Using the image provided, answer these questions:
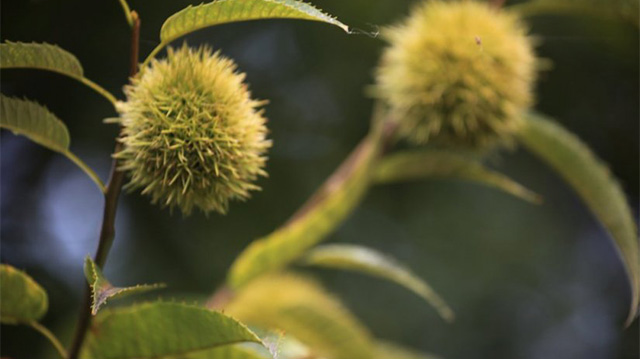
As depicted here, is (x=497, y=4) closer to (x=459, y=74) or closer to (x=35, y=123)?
(x=459, y=74)

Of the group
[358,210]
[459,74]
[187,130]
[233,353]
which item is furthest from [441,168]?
[358,210]

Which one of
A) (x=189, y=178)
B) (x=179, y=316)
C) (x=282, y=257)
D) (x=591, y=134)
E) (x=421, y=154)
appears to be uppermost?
(x=591, y=134)

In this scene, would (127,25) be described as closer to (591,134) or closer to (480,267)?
(591,134)

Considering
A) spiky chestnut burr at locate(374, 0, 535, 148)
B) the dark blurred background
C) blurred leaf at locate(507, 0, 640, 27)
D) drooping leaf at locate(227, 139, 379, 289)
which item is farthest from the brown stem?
blurred leaf at locate(507, 0, 640, 27)

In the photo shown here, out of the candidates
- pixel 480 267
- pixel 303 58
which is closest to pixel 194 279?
pixel 303 58

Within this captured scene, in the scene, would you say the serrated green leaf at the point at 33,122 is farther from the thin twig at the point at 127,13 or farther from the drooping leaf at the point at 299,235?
the drooping leaf at the point at 299,235

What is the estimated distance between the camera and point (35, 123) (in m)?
0.78

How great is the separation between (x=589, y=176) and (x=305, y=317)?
1.82 ft

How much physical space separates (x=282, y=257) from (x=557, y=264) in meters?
1.59

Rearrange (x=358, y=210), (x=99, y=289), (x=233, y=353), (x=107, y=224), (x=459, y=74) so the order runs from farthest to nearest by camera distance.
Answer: (x=358, y=210), (x=459, y=74), (x=233, y=353), (x=107, y=224), (x=99, y=289)

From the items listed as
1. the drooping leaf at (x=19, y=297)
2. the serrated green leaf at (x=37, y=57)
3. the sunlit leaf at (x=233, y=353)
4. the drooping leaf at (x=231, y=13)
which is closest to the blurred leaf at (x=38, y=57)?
the serrated green leaf at (x=37, y=57)

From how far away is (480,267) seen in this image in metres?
2.64

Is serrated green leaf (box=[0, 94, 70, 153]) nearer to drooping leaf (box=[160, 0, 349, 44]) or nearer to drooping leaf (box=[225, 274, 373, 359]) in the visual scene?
drooping leaf (box=[160, 0, 349, 44])

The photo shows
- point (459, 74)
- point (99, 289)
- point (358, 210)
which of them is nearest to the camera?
point (99, 289)
